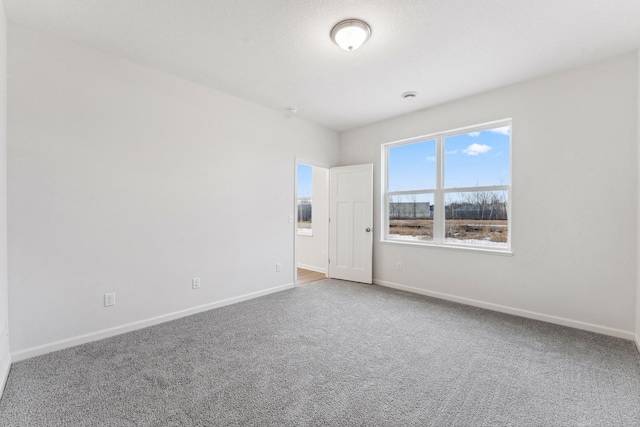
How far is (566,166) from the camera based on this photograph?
294 centimetres

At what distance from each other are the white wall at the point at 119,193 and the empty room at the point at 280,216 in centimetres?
2

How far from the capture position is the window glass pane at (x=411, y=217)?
4.18m

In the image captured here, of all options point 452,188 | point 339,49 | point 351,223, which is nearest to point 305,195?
point 351,223

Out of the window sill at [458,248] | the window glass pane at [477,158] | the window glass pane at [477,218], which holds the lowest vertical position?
the window sill at [458,248]

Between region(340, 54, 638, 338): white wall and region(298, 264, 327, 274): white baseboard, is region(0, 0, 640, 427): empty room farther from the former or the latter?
region(298, 264, 327, 274): white baseboard

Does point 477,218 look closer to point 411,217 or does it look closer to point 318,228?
point 411,217

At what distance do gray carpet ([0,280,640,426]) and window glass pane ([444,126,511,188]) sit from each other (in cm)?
173

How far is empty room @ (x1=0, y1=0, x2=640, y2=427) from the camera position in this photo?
1.92 meters

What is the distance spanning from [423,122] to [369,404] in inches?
143

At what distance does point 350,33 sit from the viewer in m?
2.23

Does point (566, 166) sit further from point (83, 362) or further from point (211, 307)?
point (83, 362)

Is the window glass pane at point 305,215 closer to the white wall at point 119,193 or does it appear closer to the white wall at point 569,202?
the white wall at point 119,193

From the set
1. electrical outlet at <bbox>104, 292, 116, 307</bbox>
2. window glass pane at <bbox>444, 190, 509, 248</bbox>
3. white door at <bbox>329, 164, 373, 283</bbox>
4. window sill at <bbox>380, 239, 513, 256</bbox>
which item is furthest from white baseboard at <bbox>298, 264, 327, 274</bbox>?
electrical outlet at <bbox>104, 292, 116, 307</bbox>

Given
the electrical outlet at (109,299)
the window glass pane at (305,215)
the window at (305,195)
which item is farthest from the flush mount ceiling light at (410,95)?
the electrical outlet at (109,299)
